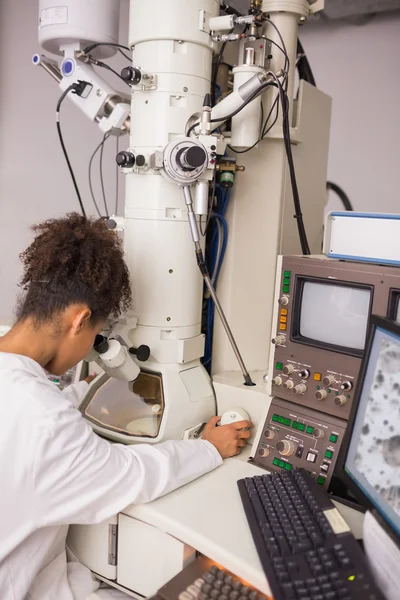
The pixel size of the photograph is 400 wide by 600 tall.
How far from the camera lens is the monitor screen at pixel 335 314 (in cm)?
123

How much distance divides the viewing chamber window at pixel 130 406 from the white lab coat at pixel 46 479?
0.29m

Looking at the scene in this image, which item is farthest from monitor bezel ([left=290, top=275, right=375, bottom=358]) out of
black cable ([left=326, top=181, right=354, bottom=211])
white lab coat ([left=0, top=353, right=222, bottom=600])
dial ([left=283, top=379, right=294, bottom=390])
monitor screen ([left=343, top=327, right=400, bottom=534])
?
black cable ([left=326, top=181, right=354, bottom=211])

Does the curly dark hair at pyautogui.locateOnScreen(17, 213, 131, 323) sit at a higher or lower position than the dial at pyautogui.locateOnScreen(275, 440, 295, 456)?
higher

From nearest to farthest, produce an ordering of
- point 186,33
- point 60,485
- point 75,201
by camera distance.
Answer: point 60,485, point 186,33, point 75,201

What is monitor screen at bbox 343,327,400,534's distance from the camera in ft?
2.94

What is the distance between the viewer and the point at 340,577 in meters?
0.88

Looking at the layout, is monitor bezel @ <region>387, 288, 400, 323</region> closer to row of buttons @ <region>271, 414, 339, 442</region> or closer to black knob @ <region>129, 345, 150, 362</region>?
row of buttons @ <region>271, 414, 339, 442</region>

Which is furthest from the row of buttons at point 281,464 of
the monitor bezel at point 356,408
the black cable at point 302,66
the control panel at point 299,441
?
the black cable at point 302,66

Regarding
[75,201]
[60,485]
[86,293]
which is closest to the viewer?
[60,485]

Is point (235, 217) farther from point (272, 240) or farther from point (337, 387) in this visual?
point (337, 387)

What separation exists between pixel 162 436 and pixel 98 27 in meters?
1.19

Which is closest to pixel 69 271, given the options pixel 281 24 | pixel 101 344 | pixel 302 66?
pixel 101 344

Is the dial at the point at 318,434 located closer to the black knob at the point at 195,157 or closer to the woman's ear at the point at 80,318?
the woman's ear at the point at 80,318

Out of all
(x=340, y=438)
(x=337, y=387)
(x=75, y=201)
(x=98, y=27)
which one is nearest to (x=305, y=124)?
(x=98, y=27)
